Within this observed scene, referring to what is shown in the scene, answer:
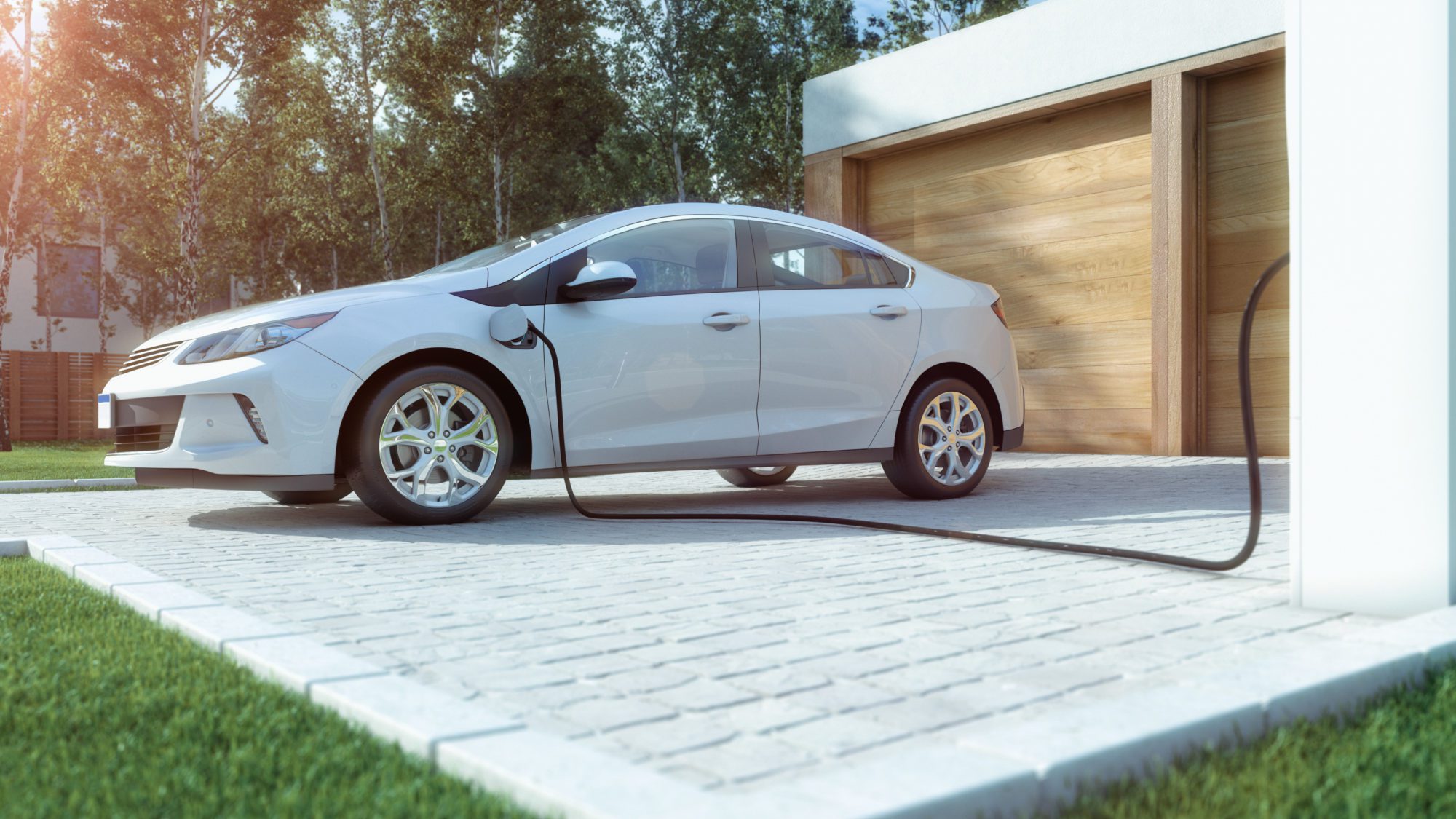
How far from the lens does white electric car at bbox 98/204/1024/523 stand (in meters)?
5.34

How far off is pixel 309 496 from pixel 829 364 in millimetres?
2926

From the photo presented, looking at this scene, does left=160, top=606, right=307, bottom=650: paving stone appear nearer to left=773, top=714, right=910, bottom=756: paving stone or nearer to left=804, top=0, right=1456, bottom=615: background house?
left=773, top=714, right=910, bottom=756: paving stone

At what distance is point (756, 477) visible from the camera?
818cm

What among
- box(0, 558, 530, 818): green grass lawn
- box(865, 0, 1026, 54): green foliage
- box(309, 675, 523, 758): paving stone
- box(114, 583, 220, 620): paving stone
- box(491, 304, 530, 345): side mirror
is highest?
box(865, 0, 1026, 54): green foliage

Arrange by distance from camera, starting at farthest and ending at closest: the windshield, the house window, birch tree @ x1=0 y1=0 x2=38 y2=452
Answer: the house window < birch tree @ x1=0 y1=0 x2=38 y2=452 < the windshield

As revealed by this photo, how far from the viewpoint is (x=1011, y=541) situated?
184 inches

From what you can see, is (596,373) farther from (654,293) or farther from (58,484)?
(58,484)

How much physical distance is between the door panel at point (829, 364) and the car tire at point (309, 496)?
236cm

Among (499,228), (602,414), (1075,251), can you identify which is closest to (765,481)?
(602,414)

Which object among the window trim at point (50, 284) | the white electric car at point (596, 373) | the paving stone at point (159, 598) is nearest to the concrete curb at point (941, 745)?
the paving stone at point (159, 598)

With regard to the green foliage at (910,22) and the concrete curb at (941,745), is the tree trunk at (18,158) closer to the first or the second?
the concrete curb at (941,745)

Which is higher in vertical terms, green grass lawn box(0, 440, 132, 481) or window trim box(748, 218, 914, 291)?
window trim box(748, 218, 914, 291)

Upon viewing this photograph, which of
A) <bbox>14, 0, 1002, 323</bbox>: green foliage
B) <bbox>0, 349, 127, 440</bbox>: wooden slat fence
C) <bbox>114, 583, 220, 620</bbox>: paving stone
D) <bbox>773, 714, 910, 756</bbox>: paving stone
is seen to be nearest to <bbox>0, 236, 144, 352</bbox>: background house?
<bbox>14, 0, 1002, 323</bbox>: green foliage

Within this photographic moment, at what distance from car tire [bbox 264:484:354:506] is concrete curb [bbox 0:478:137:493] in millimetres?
2819
